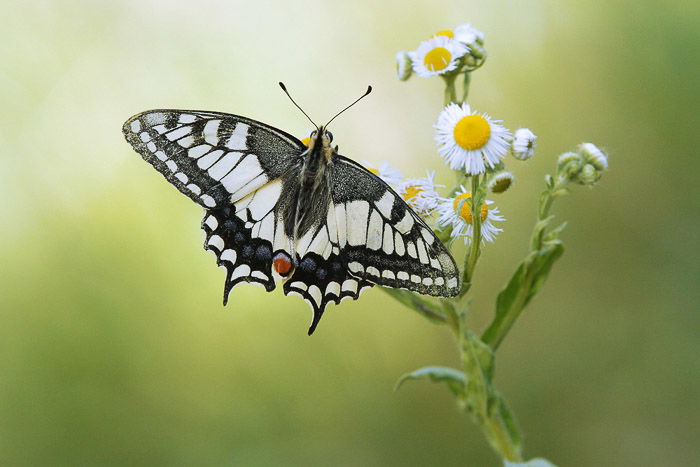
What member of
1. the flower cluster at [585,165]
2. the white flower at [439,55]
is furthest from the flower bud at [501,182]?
the white flower at [439,55]

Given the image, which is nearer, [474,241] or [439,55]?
[474,241]

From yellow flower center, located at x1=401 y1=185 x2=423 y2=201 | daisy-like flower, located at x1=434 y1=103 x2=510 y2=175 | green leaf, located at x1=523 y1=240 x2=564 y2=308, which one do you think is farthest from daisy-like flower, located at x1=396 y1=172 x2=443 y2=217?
green leaf, located at x1=523 y1=240 x2=564 y2=308

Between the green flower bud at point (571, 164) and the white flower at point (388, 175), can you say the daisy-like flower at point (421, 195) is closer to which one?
the white flower at point (388, 175)

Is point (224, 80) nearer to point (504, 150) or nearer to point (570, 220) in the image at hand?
point (570, 220)

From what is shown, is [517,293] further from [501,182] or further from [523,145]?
[523,145]

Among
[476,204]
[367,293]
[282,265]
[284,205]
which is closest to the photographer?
[476,204]

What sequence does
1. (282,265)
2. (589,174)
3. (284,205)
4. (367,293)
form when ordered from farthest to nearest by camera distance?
(367,293) → (284,205) → (282,265) → (589,174)

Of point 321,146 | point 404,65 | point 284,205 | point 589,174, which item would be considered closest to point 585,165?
point 589,174
